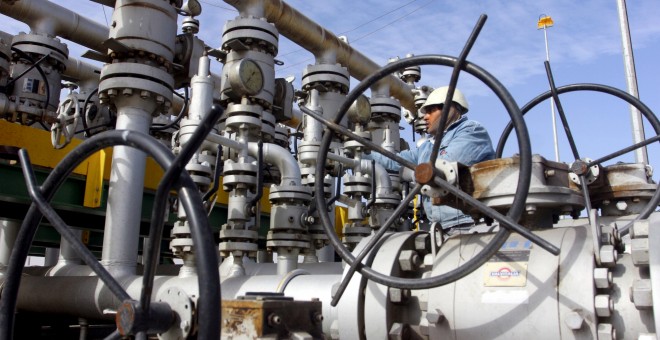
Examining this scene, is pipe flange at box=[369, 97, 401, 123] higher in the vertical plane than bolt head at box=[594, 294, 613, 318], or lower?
higher

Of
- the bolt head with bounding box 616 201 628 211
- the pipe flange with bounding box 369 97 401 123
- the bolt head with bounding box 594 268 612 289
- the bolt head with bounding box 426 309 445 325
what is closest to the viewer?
the bolt head with bounding box 594 268 612 289

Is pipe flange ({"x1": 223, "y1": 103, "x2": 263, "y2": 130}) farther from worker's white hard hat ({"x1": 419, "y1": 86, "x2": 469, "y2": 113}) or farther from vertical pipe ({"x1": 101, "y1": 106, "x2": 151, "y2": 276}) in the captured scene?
worker's white hard hat ({"x1": 419, "y1": 86, "x2": 469, "y2": 113})

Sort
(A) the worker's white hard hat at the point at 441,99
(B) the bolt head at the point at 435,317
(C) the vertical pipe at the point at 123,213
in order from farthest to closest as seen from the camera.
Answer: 1. (C) the vertical pipe at the point at 123,213
2. (A) the worker's white hard hat at the point at 441,99
3. (B) the bolt head at the point at 435,317

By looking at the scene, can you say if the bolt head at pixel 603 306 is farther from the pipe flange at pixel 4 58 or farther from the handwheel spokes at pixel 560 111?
the pipe flange at pixel 4 58

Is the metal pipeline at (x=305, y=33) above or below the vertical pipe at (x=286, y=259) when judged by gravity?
above

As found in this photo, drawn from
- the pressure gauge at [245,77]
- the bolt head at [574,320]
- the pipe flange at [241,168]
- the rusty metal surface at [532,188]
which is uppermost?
the pressure gauge at [245,77]

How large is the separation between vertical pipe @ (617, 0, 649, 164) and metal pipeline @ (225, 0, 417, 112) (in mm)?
1902

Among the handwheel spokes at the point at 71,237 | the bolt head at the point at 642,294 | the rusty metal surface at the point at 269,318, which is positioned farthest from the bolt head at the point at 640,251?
the handwheel spokes at the point at 71,237

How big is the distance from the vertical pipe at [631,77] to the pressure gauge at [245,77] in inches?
98.7

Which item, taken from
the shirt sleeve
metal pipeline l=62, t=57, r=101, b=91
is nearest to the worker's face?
the shirt sleeve

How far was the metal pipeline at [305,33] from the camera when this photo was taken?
327 centimetres

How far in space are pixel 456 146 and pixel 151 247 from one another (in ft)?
4.64

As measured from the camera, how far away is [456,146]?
77.4 inches

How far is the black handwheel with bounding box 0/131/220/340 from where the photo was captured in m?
0.69
